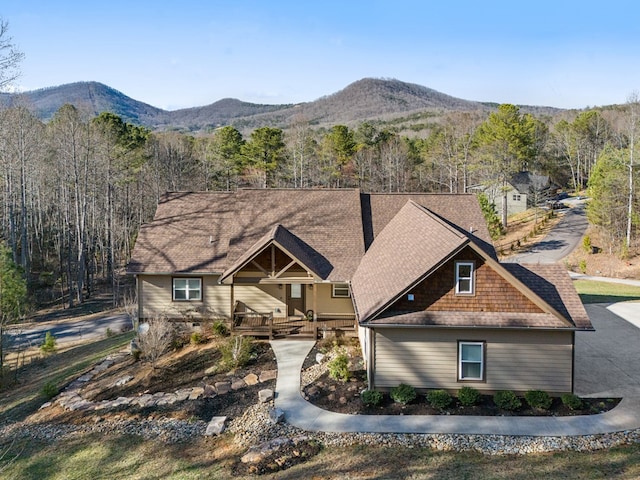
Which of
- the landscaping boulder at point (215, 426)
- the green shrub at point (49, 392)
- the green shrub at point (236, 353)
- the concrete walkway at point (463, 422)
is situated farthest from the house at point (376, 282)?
the green shrub at point (49, 392)

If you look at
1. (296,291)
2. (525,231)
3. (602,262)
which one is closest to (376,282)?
(296,291)

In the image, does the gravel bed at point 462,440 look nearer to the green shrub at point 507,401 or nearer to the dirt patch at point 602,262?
the green shrub at point 507,401

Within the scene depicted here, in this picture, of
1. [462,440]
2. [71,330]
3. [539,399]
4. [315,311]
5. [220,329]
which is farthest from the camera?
[71,330]

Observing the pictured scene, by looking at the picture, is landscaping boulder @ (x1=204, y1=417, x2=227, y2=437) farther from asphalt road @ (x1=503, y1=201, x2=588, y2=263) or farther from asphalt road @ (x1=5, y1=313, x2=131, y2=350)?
asphalt road @ (x1=503, y1=201, x2=588, y2=263)

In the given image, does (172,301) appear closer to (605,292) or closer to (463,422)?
(463,422)

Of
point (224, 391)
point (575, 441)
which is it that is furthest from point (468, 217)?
point (224, 391)

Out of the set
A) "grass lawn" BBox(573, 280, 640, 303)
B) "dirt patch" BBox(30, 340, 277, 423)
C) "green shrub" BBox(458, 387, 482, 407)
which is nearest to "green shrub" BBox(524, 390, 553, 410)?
"green shrub" BBox(458, 387, 482, 407)
